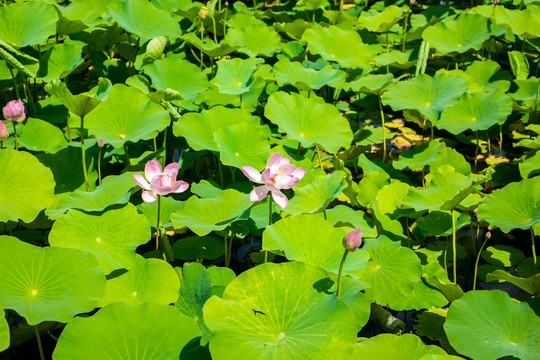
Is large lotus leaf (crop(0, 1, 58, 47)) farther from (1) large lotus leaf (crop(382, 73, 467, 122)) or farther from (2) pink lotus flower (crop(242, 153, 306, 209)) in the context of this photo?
(1) large lotus leaf (crop(382, 73, 467, 122))

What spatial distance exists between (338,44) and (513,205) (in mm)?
1819

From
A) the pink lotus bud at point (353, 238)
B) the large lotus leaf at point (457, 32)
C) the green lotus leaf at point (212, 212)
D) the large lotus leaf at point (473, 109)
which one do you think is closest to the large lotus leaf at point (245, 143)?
the green lotus leaf at point (212, 212)

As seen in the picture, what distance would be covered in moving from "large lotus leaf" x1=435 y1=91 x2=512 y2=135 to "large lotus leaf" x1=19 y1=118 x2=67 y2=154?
6.31 ft

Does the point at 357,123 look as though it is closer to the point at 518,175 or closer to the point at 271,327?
the point at 518,175

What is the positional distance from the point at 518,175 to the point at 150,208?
1.84 meters

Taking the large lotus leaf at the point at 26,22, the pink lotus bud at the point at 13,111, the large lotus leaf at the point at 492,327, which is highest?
the large lotus leaf at the point at 26,22

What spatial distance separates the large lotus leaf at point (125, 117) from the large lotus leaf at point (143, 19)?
87 centimetres

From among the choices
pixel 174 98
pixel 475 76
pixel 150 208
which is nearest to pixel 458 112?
pixel 475 76

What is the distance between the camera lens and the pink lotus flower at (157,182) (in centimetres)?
170

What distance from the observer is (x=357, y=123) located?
3338 mm

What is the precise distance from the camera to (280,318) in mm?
1345

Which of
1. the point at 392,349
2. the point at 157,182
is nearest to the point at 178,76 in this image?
the point at 157,182

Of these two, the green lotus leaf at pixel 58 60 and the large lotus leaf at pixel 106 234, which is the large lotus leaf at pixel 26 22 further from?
the large lotus leaf at pixel 106 234

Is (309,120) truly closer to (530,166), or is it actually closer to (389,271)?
(389,271)
